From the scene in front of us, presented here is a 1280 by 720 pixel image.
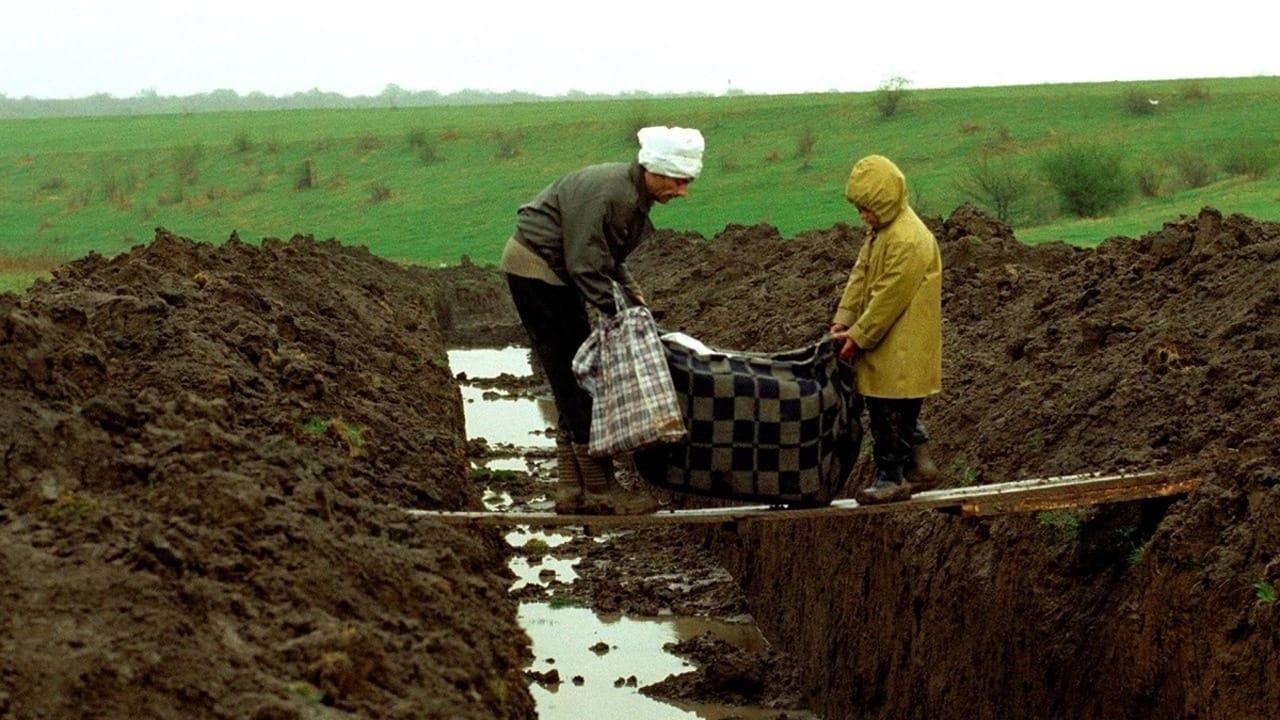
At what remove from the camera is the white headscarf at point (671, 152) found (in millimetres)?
8758

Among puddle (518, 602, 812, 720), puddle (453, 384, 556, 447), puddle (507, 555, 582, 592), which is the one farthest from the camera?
puddle (453, 384, 556, 447)

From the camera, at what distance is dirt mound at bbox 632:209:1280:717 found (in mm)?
8625

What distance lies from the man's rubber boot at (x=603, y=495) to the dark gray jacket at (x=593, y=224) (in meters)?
0.94

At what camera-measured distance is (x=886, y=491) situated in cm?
952

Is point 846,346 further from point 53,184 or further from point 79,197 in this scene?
point 53,184

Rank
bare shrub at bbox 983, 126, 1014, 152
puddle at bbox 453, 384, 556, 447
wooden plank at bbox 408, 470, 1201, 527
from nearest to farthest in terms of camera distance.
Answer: wooden plank at bbox 408, 470, 1201, 527 → puddle at bbox 453, 384, 556, 447 → bare shrub at bbox 983, 126, 1014, 152

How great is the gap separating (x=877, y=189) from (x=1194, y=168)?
116 ft

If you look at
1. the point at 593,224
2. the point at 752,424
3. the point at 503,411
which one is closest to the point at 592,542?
the point at 752,424

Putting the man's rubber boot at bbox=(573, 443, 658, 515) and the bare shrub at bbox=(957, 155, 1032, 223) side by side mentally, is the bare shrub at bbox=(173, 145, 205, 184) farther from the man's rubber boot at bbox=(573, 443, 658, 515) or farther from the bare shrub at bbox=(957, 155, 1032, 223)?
the man's rubber boot at bbox=(573, 443, 658, 515)

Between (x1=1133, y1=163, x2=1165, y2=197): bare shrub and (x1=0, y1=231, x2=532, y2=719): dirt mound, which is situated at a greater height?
(x1=0, y1=231, x2=532, y2=719): dirt mound

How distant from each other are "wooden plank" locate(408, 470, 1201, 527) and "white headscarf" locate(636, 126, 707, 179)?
174 centimetres

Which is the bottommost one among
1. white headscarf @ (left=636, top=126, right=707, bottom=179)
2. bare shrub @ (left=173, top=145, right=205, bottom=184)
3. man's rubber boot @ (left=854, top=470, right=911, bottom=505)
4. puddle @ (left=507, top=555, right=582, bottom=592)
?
bare shrub @ (left=173, top=145, right=205, bottom=184)

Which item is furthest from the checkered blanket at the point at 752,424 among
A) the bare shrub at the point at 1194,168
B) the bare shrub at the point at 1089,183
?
the bare shrub at the point at 1194,168

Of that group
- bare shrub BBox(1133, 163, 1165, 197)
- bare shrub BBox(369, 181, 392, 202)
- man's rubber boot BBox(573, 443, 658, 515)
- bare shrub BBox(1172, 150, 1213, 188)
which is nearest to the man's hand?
man's rubber boot BBox(573, 443, 658, 515)
